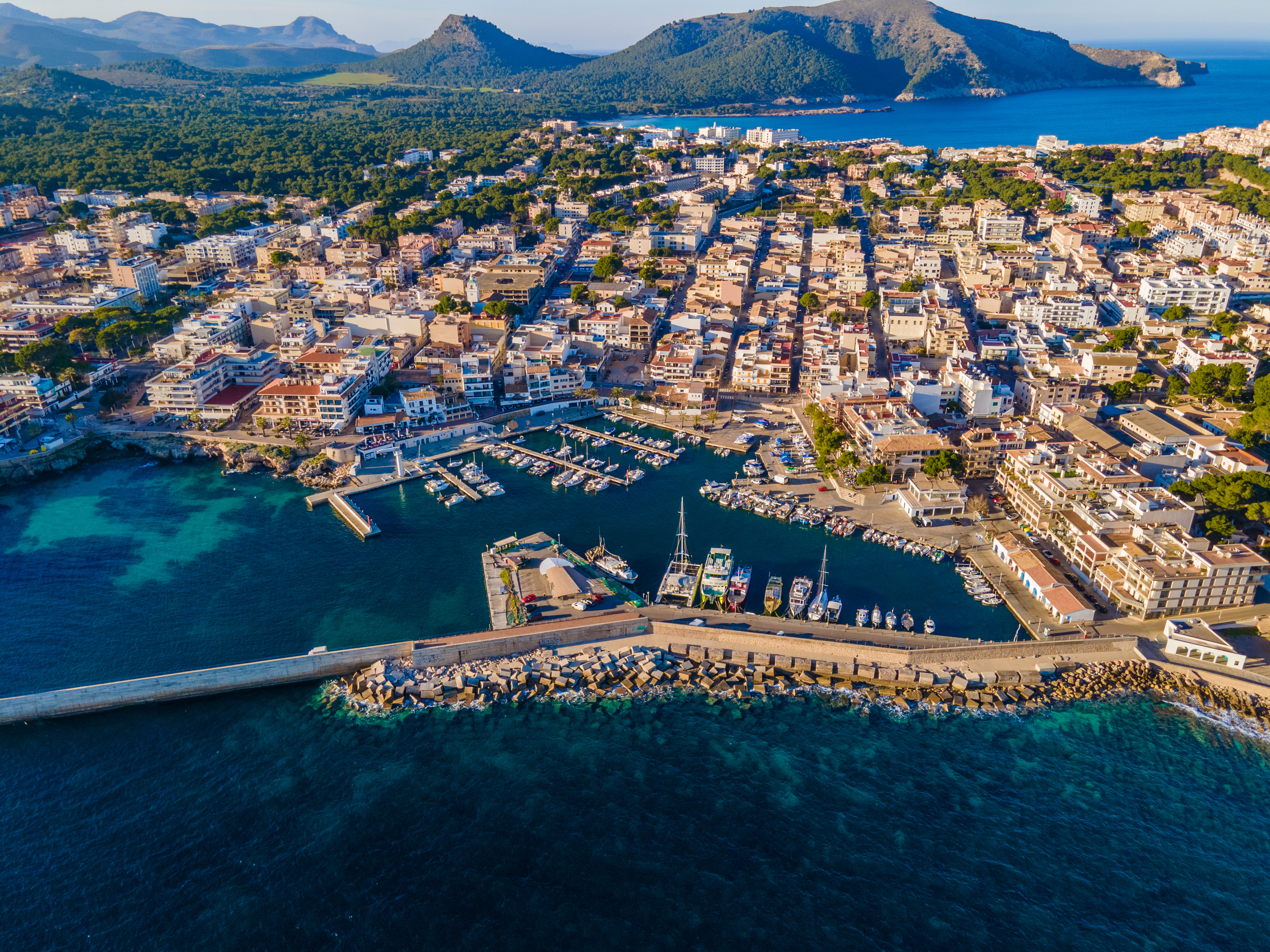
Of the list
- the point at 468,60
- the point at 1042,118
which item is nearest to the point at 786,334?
the point at 1042,118

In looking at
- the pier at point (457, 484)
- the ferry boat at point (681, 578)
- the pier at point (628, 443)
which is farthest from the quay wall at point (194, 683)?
the pier at point (628, 443)

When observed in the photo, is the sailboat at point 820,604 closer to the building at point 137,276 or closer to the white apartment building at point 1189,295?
the white apartment building at point 1189,295

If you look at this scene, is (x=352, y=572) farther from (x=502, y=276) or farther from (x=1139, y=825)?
(x=502, y=276)

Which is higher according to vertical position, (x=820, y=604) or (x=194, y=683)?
(x=820, y=604)

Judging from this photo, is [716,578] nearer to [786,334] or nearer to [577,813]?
[577,813]

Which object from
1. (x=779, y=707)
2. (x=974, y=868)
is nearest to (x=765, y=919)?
(x=974, y=868)

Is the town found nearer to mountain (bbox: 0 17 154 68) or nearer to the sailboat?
the sailboat

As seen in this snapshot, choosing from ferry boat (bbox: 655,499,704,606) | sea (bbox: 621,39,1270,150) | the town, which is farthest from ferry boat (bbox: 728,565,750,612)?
sea (bbox: 621,39,1270,150)
